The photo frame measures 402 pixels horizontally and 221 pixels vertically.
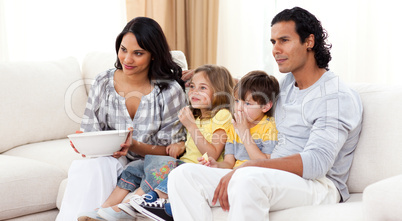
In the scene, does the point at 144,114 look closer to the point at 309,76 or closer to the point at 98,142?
the point at 98,142

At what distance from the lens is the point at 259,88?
2014mm

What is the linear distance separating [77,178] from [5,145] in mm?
743

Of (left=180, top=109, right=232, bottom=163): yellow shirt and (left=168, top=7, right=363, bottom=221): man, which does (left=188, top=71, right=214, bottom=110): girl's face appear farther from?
(left=168, top=7, right=363, bottom=221): man

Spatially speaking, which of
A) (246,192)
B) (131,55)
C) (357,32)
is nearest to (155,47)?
(131,55)

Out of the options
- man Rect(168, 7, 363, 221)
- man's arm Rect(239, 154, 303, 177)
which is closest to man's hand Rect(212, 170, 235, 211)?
man Rect(168, 7, 363, 221)

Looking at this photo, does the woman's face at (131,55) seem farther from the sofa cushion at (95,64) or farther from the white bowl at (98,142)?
the sofa cushion at (95,64)

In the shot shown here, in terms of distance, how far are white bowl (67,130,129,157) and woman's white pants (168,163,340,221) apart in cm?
41

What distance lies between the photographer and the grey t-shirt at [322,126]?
5.50 ft

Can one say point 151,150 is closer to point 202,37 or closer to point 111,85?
point 111,85

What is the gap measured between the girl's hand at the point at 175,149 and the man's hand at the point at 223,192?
564 mm

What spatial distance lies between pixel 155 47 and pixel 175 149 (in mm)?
475

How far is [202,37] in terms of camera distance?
4035 mm

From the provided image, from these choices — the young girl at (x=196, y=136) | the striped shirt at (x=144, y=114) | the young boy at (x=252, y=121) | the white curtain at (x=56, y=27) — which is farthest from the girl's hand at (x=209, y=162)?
the white curtain at (x=56, y=27)

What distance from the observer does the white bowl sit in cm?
196
